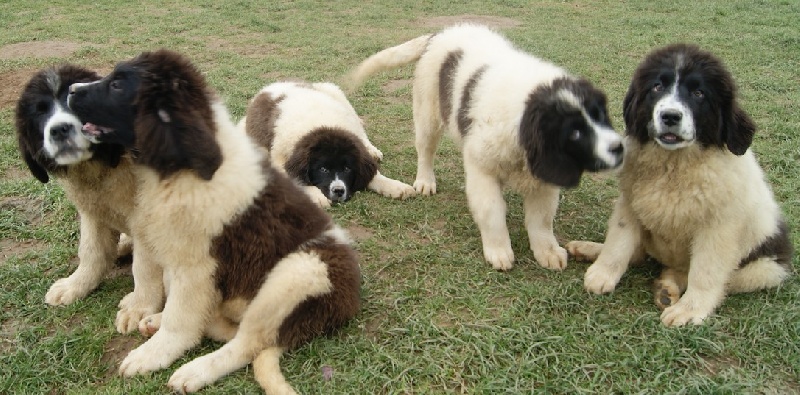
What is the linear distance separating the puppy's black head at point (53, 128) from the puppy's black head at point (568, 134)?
8.37 ft

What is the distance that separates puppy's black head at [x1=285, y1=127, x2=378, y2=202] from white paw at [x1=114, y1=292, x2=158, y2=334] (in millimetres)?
2503

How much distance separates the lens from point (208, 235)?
132 inches

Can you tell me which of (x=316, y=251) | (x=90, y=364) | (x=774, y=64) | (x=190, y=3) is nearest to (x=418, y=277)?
(x=316, y=251)

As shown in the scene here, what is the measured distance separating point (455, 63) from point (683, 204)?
2432 mm

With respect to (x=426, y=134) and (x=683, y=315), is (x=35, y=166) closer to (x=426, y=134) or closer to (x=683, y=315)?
(x=426, y=134)

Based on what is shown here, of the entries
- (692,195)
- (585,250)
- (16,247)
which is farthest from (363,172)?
(692,195)

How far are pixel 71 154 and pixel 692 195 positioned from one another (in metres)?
3.61

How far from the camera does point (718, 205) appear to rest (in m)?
3.68

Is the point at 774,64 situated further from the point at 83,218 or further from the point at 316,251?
the point at 83,218

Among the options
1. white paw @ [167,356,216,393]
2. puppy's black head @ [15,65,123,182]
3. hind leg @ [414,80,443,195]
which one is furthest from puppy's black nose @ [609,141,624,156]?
puppy's black head @ [15,65,123,182]

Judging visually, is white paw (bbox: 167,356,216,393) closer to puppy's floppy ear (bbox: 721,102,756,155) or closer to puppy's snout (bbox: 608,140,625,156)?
puppy's snout (bbox: 608,140,625,156)

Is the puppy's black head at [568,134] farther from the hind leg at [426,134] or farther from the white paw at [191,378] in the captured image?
the white paw at [191,378]

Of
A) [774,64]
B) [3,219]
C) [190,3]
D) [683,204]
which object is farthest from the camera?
[190,3]

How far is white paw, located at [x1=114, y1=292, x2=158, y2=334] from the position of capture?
373cm
